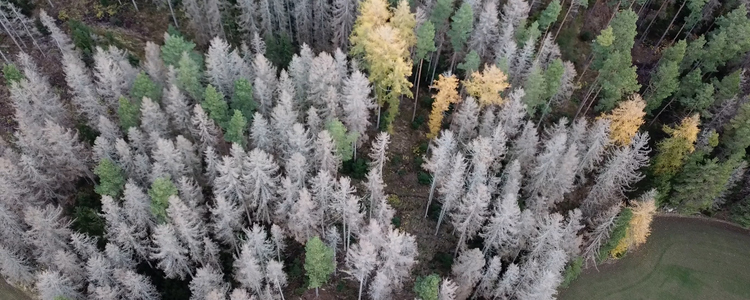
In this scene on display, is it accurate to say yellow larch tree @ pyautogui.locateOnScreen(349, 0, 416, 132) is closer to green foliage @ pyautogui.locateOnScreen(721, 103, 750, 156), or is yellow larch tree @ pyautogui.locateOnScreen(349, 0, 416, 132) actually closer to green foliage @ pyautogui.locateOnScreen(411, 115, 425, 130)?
green foliage @ pyautogui.locateOnScreen(411, 115, 425, 130)

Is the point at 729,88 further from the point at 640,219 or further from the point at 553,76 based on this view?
the point at 553,76

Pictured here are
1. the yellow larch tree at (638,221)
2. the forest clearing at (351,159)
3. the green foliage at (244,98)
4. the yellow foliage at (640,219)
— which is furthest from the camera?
the yellow larch tree at (638,221)

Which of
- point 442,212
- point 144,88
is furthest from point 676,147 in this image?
point 144,88

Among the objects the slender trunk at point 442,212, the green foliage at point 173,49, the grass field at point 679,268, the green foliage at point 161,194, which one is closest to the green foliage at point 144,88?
the green foliage at point 173,49

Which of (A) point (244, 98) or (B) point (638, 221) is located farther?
(B) point (638, 221)

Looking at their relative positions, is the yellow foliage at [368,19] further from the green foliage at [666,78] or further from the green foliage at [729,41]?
the green foliage at [729,41]

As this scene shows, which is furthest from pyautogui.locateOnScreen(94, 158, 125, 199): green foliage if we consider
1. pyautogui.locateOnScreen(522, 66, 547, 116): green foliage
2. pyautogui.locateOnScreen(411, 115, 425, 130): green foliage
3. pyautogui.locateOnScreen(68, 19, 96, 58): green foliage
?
pyautogui.locateOnScreen(522, 66, 547, 116): green foliage
